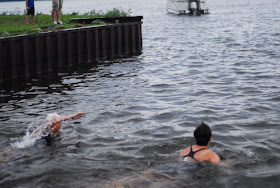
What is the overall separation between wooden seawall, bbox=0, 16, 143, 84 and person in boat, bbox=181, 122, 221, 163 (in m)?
10.0

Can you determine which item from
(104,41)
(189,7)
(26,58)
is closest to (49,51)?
(26,58)

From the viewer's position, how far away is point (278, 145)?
915 centimetres

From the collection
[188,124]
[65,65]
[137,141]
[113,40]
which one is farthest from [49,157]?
[113,40]

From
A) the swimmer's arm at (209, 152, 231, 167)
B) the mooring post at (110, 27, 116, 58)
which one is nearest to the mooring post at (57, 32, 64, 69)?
the mooring post at (110, 27, 116, 58)

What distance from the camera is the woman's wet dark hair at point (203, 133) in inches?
289

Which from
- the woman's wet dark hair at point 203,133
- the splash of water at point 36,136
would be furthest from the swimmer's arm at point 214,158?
the splash of water at point 36,136

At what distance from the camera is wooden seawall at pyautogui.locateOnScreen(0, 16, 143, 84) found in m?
15.7

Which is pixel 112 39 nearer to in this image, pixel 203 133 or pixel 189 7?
pixel 203 133

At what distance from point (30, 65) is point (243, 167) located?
11181mm

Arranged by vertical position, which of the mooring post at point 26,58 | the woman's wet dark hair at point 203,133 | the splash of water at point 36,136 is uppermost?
the mooring post at point 26,58

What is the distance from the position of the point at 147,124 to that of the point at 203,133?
3.65 m

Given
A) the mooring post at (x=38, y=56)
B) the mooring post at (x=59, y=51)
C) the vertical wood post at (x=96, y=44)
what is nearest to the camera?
the mooring post at (x=38, y=56)

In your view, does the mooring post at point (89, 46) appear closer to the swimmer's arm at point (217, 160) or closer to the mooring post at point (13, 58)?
the mooring post at point (13, 58)

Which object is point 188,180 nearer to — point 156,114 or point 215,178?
point 215,178
